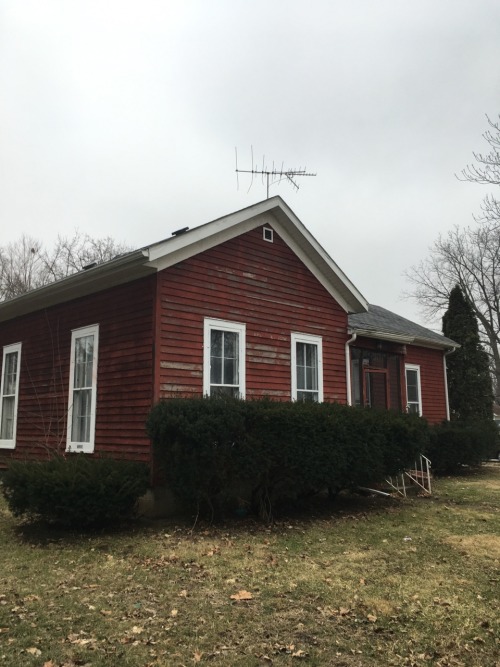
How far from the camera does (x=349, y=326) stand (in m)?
13.7

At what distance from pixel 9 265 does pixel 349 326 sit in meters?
→ 30.1

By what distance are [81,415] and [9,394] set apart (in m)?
3.37

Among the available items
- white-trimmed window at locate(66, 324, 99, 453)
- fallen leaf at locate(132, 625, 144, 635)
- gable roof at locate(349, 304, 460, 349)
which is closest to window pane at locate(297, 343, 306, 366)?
gable roof at locate(349, 304, 460, 349)

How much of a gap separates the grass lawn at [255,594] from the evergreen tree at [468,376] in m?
12.1

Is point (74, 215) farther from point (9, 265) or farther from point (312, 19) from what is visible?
point (312, 19)

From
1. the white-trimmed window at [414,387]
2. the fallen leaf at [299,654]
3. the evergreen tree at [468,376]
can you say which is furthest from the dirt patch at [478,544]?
the evergreen tree at [468,376]

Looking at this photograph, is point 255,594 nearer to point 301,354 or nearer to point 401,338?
point 301,354

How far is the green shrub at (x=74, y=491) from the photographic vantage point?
288 inches

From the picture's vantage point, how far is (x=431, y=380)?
1847cm

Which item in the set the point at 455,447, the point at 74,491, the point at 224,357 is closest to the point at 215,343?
the point at 224,357

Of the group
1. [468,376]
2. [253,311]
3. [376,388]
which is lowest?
[376,388]

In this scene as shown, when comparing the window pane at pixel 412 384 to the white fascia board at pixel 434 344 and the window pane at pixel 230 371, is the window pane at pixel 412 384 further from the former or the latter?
the window pane at pixel 230 371

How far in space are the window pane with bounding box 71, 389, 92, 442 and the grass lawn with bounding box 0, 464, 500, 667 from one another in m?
2.12

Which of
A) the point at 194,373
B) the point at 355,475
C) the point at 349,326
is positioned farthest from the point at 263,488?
the point at 349,326
